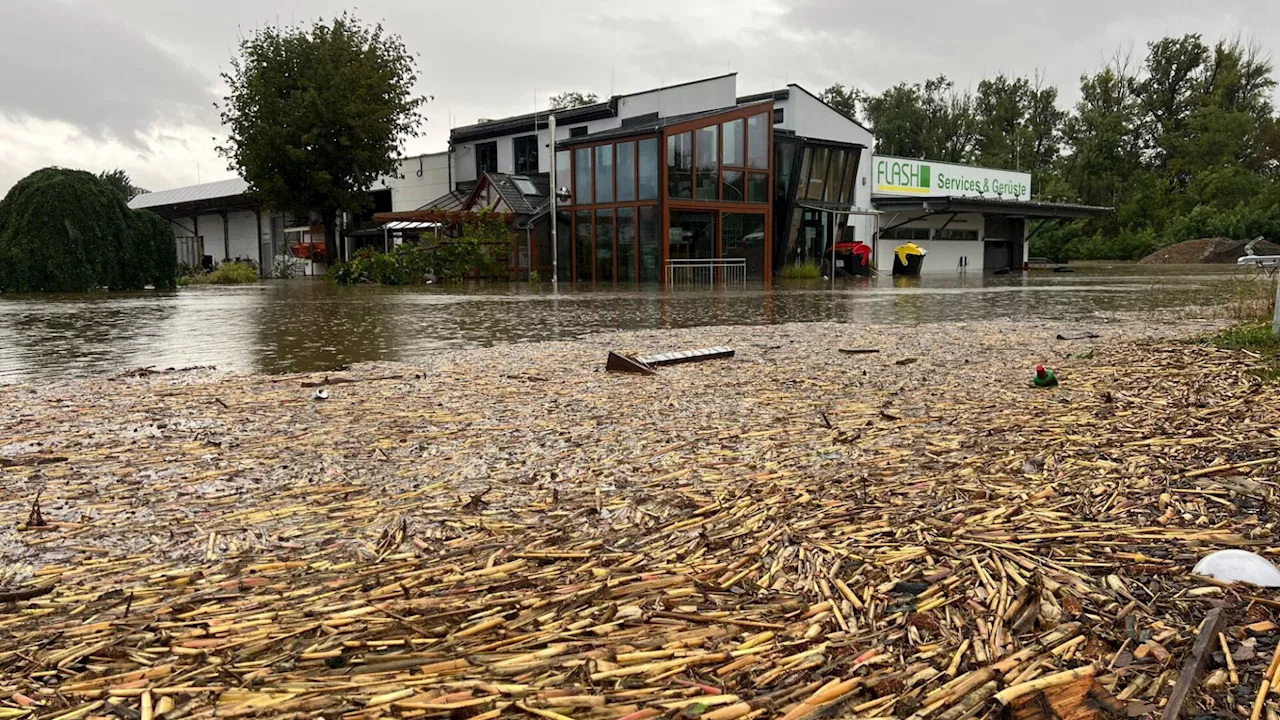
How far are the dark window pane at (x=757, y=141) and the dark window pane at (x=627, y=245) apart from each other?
385 cm

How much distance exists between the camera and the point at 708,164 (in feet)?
80.3

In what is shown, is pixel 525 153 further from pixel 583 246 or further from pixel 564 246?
pixel 583 246

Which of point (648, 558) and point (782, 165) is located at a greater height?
point (782, 165)

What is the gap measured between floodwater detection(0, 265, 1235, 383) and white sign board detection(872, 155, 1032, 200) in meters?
18.6

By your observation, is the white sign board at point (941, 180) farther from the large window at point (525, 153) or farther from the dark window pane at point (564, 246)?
the dark window pane at point (564, 246)

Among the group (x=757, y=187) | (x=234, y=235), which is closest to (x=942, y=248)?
(x=757, y=187)

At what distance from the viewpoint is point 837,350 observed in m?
6.92

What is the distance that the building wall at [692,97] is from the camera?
101 ft

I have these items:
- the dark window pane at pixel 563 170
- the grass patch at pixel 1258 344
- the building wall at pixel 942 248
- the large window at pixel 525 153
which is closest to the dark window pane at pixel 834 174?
the building wall at pixel 942 248

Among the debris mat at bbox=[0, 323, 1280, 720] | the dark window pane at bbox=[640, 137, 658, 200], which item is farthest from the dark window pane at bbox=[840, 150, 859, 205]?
the debris mat at bbox=[0, 323, 1280, 720]

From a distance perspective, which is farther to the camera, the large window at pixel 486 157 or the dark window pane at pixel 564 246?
the large window at pixel 486 157

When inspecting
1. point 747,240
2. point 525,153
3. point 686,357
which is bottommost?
point 686,357

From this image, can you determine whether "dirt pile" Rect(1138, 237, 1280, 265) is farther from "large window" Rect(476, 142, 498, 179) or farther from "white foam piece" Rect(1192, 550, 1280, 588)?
"white foam piece" Rect(1192, 550, 1280, 588)

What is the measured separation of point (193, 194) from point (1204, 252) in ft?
179
